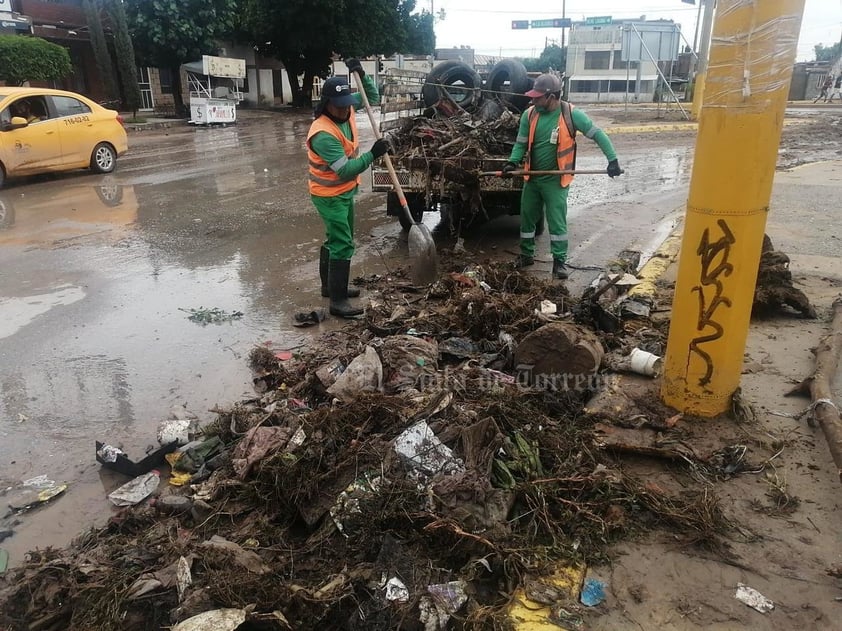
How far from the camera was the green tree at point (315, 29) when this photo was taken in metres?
29.6

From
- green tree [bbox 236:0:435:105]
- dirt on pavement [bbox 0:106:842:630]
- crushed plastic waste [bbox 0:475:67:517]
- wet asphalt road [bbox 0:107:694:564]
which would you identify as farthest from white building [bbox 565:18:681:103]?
crushed plastic waste [bbox 0:475:67:517]

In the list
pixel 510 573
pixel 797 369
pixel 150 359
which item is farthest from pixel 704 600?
pixel 150 359

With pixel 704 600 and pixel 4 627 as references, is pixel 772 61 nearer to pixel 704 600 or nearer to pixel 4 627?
pixel 704 600

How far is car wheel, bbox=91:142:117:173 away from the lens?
13.0 m

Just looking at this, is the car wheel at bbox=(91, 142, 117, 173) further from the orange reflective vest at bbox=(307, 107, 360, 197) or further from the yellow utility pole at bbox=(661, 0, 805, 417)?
the yellow utility pole at bbox=(661, 0, 805, 417)

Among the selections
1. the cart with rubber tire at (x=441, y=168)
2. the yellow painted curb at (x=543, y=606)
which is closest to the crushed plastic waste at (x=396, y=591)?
the yellow painted curb at (x=543, y=606)

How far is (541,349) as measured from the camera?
401 cm

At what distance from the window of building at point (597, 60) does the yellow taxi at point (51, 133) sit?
46.1 meters

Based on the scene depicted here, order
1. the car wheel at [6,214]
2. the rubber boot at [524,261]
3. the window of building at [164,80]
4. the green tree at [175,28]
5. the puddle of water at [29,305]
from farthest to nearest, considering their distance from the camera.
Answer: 1. the window of building at [164,80]
2. the green tree at [175,28]
3. the car wheel at [6,214]
4. the rubber boot at [524,261]
5. the puddle of water at [29,305]

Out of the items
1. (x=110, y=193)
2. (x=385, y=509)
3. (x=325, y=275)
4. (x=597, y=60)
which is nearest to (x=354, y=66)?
(x=325, y=275)

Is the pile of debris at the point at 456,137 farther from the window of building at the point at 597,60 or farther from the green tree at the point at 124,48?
the window of building at the point at 597,60

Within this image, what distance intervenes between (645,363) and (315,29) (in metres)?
30.7

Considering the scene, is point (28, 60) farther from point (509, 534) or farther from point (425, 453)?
point (509, 534)

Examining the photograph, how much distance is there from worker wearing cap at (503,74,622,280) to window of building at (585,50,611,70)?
4970cm
